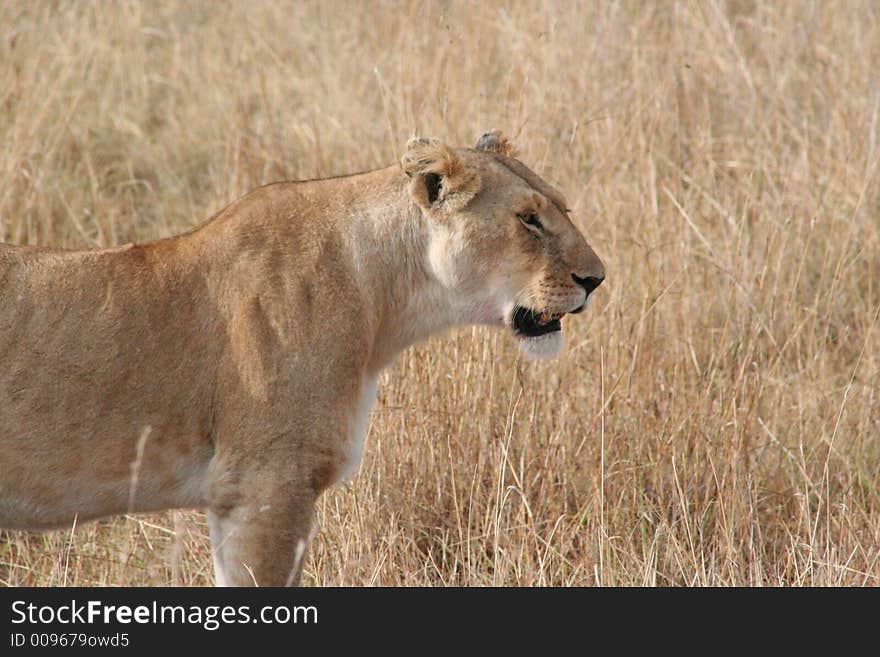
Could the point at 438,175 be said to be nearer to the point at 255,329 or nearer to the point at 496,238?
the point at 496,238

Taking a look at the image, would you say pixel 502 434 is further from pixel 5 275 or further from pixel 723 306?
pixel 5 275

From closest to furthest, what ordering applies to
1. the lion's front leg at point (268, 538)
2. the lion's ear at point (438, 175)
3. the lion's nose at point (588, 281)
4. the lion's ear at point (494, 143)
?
the lion's front leg at point (268, 538)
the lion's ear at point (438, 175)
the lion's nose at point (588, 281)
the lion's ear at point (494, 143)

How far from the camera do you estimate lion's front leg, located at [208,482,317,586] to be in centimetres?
365

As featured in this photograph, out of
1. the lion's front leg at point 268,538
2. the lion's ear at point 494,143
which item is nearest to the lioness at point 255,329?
the lion's front leg at point 268,538

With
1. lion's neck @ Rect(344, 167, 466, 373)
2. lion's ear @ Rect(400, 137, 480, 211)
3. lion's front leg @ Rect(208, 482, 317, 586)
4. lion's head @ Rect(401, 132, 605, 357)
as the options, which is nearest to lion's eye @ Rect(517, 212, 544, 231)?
lion's head @ Rect(401, 132, 605, 357)

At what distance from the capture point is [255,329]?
Result: 381 centimetres

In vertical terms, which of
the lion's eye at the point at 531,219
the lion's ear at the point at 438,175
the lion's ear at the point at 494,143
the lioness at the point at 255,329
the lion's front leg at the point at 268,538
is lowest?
the lion's front leg at the point at 268,538

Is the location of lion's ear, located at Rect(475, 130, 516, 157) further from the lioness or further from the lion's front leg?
the lion's front leg

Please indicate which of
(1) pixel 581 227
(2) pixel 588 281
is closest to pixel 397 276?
(2) pixel 588 281

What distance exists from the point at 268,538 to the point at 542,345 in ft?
3.66

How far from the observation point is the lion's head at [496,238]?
4.00 metres

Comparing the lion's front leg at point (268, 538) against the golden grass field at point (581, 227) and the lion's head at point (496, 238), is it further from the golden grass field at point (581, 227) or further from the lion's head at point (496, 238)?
the lion's head at point (496, 238)

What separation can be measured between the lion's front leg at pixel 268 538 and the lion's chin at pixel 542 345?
0.91 metres
